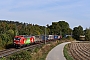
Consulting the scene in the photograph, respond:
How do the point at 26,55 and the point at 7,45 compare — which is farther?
the point at 7,45

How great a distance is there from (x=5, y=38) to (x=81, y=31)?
352 ft

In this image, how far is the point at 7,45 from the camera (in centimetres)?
4550

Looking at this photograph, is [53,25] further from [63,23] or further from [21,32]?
[21,32]

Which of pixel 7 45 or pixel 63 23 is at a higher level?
pixel 63 23

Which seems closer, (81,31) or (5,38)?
(5,38)

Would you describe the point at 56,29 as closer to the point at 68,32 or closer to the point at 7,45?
the point at 68,32

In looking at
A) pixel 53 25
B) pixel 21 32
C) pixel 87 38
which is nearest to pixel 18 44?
pixel 21 32

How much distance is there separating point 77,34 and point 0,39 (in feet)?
355

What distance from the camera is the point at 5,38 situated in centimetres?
4609

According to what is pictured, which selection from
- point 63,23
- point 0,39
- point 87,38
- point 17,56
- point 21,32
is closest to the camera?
point 17,56

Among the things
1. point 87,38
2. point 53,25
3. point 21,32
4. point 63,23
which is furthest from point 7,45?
point 63,23

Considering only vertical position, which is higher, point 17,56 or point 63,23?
point 63,23

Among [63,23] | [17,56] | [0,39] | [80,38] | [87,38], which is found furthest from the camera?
[63,23]

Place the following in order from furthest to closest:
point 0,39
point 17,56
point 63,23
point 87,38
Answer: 1. point 63,23
2. point 87,38
3. point 0,39
4. point 17,56
